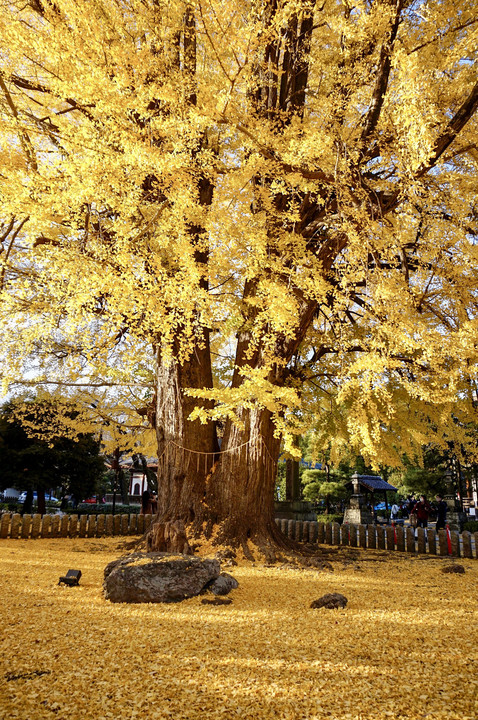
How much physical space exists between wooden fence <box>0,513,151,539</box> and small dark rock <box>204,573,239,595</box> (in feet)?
22.1

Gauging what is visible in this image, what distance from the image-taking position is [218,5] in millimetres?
5434

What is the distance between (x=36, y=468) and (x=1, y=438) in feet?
5.05

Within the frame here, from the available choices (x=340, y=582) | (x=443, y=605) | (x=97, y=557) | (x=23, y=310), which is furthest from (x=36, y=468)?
(x=443, y=605)

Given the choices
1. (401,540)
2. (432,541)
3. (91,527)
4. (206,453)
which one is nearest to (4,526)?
(91,527)

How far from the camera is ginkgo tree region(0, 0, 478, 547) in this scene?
5.39m

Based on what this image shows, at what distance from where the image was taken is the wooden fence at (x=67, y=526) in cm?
1059

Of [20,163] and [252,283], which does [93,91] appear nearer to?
[20,163]

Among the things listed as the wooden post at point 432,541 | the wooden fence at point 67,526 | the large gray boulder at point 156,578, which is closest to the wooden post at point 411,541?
the wooden post at point 432,541

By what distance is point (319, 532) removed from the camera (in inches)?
456

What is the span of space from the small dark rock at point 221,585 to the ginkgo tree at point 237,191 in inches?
68.3

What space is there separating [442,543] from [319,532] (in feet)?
9.44

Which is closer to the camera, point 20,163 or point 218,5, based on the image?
point 218,5

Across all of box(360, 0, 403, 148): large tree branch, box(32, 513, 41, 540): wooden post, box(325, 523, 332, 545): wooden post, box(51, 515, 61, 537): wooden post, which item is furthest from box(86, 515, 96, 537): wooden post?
box(360, 0, 403, 148): large tree branch

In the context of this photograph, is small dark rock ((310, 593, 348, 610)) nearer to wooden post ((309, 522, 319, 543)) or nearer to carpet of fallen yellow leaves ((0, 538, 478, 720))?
carpet of fallen yellow leaves ((0, 538, 478, 720))
